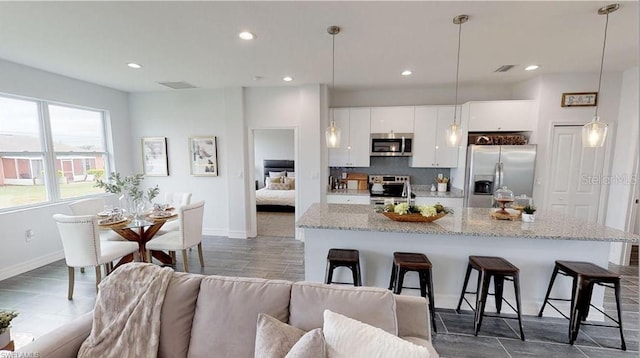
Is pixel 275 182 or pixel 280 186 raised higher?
pixel 275 182

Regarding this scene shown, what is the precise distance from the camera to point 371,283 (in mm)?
2797

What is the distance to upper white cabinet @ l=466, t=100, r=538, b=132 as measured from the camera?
13.6 feet

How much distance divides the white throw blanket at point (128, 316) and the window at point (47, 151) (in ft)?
11.6

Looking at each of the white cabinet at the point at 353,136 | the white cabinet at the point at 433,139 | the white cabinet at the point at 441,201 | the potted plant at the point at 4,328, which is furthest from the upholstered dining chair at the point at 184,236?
the white cabinet at the point at 433,139

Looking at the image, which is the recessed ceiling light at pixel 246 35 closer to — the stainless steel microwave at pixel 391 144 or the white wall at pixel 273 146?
the stainless steel microwave at pixel 391 144

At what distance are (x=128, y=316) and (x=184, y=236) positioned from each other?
1906 mm

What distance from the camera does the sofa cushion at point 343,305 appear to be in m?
1.28

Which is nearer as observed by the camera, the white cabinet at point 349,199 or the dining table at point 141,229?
the dining table at point 141,229

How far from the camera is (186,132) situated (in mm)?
4996

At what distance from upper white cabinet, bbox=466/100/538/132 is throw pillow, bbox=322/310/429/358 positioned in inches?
162

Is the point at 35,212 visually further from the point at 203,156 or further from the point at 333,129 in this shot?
the point at 333,129

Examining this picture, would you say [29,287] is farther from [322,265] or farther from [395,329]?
[395,329]

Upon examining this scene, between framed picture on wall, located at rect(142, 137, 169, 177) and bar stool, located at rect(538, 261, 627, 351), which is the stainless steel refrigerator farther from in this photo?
framed picture on wall, located at rect(142, 137, 169, 177)

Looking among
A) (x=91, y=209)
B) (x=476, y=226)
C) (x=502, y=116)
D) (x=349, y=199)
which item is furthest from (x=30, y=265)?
(x=502, y=116)
